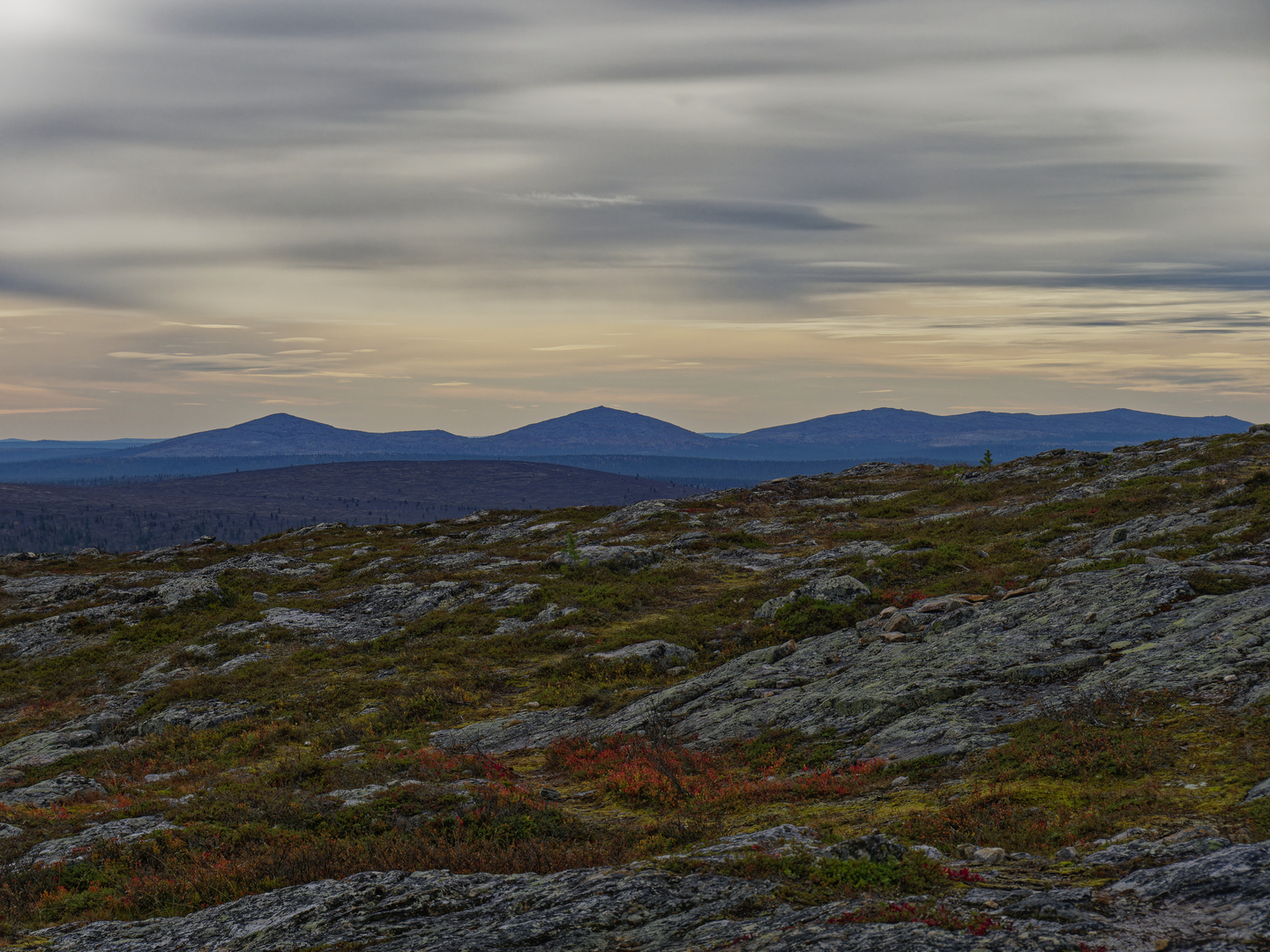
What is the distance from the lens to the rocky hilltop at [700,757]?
29.7 ft

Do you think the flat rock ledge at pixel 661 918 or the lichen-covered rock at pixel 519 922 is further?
the lichen-covered rock at pixel 519 922

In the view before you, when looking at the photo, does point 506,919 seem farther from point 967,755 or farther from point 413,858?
point 967,755

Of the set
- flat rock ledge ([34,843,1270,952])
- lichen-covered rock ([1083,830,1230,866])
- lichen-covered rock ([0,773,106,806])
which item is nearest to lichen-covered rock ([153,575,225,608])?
lichen-covered rock ([0,773,106,806])

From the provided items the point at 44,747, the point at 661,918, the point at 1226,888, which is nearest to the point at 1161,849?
the point at 1226,888

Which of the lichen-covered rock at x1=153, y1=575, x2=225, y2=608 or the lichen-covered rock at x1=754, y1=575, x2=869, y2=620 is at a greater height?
the lichen-covered rock at x1=754, y1=575, x2=869, y2=620

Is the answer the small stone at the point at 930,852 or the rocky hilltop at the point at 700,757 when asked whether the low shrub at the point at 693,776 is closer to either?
the rocky hilltop at the point at 700,757

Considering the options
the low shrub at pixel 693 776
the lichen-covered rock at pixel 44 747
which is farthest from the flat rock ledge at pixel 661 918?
the lichen-covered rock at pixel 44 747

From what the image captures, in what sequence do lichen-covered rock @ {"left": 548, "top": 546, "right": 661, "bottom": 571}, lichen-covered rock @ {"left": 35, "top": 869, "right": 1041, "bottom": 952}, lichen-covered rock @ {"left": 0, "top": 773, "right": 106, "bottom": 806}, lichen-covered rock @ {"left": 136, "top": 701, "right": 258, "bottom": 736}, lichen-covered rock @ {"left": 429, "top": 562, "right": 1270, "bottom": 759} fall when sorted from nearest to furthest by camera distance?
1. lichen-covered rock @ {"left": 35, "top": 869, "right": 1041, "bottom": 952}
2. lichen-covered rock @ {"left": 429, "top": 562, "right": 1270, "bottom": 759}
3. lichen-covered rock @ {"left": 0, "top": 773, "right": 106, "bottom": 806}
4. lichen-covered rock @ {"left": 136, "top": 701, "right": 258, "bottom": 736}
5. lichen-covered rock @ {"left": 548, "top": 546, "right": 661, "bottom": 571}

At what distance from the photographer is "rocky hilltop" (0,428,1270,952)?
9062 millimetres

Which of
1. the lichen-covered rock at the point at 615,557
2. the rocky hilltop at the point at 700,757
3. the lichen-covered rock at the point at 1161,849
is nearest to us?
the lichen-covered rock at the point at 1161,849

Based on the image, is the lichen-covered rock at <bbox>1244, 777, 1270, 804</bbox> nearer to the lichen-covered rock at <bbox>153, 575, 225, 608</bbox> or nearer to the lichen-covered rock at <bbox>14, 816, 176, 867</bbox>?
the lichen-covered rock at <bbox>14, 816, 176, 867</bbox>

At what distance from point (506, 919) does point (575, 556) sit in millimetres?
38026

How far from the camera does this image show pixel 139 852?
550 inches

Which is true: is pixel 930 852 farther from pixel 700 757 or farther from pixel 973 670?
pixel 973 670
